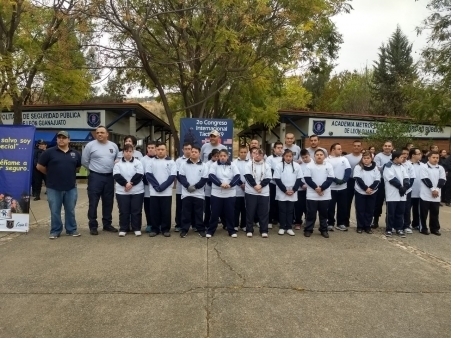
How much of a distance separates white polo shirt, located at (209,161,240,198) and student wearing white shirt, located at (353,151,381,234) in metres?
2.35

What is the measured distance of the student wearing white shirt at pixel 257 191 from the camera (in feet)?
22.9

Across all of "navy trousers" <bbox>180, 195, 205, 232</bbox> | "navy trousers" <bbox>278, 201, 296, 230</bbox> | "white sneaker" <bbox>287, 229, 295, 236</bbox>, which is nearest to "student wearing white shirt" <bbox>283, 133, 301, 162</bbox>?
"navy trousers" <bbox>278, 201, 296, 230</bbox>

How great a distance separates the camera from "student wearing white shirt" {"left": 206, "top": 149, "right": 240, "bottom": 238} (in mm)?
6922

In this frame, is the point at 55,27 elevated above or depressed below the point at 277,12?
below

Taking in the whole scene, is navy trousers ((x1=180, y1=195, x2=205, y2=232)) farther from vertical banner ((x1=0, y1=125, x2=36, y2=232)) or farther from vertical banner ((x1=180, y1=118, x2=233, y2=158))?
vertical banner ((x1=180, y1=118, x2=233, y2=158))

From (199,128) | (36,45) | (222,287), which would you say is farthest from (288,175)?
(36,45)

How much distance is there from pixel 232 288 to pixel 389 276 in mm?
2022

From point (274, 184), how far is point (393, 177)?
218 cm

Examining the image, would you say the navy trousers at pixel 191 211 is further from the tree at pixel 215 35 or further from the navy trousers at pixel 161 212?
the tree at pixel 215 35

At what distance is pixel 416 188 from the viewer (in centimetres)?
781

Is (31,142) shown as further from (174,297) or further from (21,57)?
(21,57)

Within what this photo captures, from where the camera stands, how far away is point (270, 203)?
7.72 m

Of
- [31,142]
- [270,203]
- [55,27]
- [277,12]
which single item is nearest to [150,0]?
[55,27]

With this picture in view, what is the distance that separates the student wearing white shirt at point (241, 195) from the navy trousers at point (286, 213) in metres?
0.71
